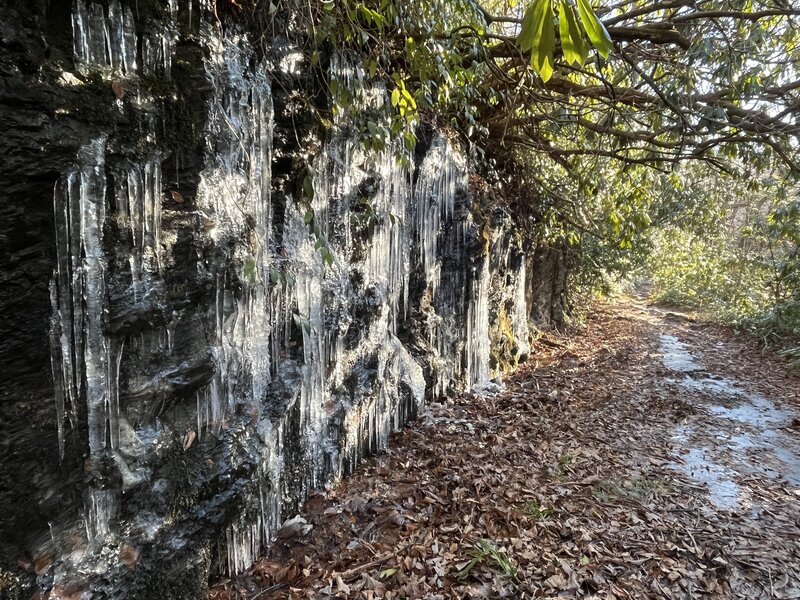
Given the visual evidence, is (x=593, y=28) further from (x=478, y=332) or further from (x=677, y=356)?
(x=677, y=356)

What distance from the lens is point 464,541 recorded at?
296 cm

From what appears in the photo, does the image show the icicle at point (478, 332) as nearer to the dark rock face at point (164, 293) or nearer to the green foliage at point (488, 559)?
the dark rock face at point (164, 293)

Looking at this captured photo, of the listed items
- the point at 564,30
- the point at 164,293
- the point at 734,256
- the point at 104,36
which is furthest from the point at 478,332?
the point at 734,256

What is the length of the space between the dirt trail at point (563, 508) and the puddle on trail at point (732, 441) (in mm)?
20

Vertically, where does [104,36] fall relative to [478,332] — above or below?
above

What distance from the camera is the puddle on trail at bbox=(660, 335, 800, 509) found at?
158 inches

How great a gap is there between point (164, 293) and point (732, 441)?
550 centimetres

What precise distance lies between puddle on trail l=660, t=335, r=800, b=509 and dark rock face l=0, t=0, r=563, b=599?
3.16 metres

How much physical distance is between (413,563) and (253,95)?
288 cm

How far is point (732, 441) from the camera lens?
189 inches

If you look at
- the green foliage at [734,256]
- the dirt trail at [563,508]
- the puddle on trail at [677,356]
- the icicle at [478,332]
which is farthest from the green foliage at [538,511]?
the puddle on trail at [677,356]

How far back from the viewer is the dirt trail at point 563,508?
2.67 metres

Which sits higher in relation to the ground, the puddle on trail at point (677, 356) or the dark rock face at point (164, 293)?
the dark rock face at point (164, 293)

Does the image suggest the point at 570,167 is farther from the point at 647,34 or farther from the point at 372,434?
the point at 372,434
